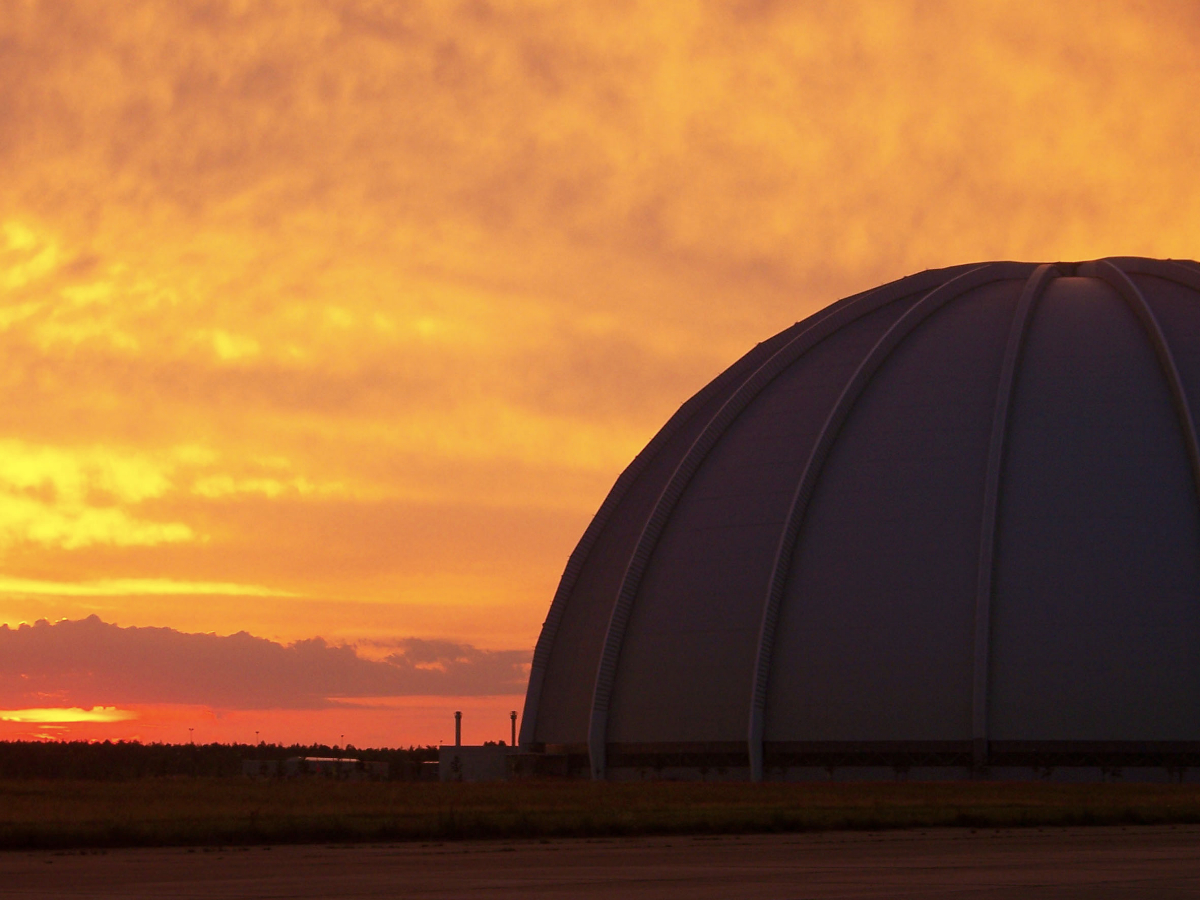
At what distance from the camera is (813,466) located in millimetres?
54750

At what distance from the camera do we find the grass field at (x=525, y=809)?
3028cm

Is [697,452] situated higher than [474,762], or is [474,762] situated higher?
[697,452]

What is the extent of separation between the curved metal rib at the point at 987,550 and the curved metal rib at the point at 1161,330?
411 cm

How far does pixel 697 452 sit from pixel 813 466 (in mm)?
5546

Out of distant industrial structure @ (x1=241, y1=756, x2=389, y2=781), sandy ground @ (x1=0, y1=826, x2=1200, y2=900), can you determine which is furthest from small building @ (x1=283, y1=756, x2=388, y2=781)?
sandy ground @ (x1=0, y1=826, x2=1200, y2=900)

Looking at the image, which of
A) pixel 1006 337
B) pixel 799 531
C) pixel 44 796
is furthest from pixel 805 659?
pixel 44 796

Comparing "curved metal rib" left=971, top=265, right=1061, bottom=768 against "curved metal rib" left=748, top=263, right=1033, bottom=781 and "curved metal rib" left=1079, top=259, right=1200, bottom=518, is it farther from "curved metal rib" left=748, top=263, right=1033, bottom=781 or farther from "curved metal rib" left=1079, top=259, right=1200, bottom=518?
"curved metal rib" left=748, top=263, right=1033, bottom=781

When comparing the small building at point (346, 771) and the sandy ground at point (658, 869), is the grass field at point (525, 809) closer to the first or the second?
the sandy ground at point (658, 869)

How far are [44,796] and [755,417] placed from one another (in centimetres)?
2557

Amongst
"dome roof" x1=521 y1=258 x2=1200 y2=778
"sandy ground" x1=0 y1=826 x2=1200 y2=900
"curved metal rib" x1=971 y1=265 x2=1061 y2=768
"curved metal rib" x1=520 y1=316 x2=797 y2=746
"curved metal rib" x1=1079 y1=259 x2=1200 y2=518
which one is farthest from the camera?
"curved metal rib" x1=520 y1=316 x2=797 y2=746

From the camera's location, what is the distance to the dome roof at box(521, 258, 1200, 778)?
49656mm

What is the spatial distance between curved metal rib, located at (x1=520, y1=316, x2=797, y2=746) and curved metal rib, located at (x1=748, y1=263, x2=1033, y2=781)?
6.45 m

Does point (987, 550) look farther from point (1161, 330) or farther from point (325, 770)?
point (325, 770)

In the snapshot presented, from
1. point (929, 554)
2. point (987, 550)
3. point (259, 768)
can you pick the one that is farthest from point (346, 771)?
point (987, 550)
